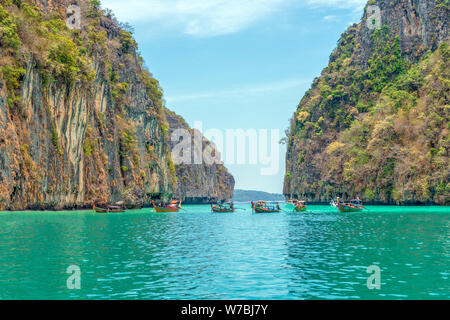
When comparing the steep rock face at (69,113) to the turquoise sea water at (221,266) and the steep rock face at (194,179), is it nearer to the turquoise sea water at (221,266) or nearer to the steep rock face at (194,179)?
the turquoise sea water at (221,266)

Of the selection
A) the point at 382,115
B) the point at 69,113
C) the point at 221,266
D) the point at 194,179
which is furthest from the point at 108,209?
the point at 194,179

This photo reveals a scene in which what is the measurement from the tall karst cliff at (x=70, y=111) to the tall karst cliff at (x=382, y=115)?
37749 mm

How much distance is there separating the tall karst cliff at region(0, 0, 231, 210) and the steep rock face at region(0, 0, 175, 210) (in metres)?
0.11

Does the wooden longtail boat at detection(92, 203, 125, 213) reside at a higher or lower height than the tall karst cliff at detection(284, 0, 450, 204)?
lower

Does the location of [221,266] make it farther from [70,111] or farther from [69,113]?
[70,111]

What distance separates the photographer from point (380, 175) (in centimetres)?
7469

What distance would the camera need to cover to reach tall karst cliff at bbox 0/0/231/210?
134 feet

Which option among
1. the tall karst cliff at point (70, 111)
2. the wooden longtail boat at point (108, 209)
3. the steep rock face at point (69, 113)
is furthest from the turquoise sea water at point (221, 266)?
the wooden longtail boat at point (108, 209)

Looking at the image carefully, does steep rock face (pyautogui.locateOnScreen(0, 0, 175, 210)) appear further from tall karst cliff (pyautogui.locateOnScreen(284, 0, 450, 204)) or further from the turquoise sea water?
tall karst cliff (pyautogui.locateOnScreen(284, 0, 450, 204))

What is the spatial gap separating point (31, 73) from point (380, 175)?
5713 cm

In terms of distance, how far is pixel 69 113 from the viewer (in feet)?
169

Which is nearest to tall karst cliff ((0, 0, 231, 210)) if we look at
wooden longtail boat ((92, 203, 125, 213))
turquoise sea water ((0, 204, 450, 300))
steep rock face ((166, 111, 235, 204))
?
wooden longtail boat ((92, 203, 125, 213))

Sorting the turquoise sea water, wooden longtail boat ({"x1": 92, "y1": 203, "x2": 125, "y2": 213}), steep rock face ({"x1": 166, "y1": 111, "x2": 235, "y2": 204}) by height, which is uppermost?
steep rock face ({"x1": 166, "y1": 111, "x2": 235, "y2": 204})

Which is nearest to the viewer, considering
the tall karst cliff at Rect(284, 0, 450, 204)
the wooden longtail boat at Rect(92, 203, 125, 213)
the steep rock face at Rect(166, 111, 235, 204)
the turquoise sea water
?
the turquoise sea water
